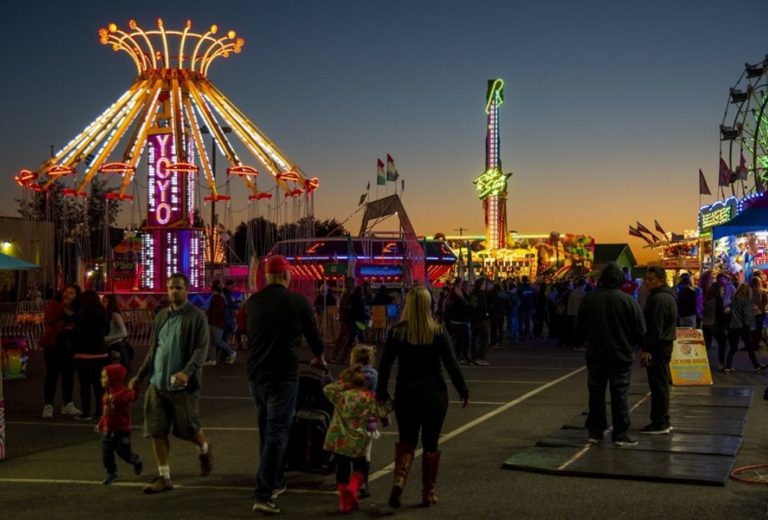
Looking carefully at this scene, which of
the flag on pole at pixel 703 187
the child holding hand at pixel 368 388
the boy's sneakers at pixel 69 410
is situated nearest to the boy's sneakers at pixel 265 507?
the child holding hand at pixel 368 388

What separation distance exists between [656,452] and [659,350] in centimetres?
165

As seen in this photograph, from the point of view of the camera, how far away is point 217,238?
5088 centimetres

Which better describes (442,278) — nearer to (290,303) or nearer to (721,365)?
(721,365)

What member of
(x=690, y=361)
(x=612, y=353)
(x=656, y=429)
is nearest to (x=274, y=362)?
(x=612, y=353)

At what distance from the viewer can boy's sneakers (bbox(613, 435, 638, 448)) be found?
893 cm

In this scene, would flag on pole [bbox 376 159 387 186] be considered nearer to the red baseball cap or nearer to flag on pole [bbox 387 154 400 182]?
flag on pole [bbox 387 154 400 182]

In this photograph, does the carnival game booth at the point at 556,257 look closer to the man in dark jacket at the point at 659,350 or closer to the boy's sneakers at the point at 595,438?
the man in dark jacket at the point at 659,350


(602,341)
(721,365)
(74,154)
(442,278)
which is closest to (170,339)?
(602,341)

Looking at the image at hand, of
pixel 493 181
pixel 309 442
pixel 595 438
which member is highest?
pixel 493 181

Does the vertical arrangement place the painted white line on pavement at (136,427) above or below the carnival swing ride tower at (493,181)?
below

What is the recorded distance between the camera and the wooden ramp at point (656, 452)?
7.71 m

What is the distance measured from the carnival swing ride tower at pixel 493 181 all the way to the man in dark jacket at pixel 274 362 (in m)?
78.4

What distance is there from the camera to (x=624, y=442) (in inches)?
353

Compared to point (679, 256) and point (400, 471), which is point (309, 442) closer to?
point (400, 471)
